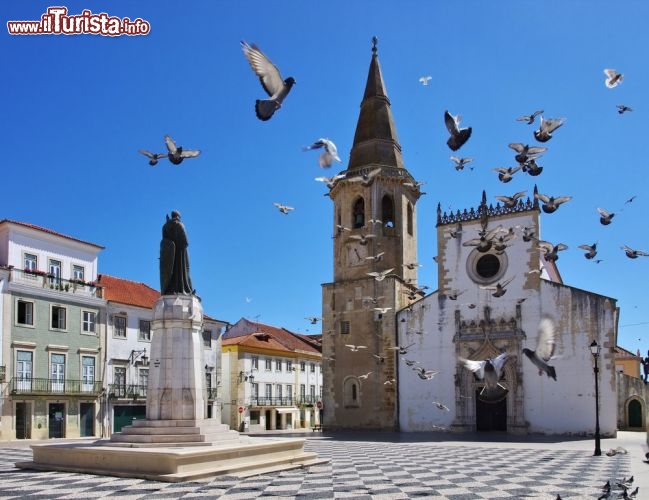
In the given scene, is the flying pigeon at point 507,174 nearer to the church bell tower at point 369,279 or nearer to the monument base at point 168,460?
the monument base at point 168,460

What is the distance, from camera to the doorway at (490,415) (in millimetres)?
34844

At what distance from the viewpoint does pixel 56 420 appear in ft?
107

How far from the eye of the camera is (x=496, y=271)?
3609 cm

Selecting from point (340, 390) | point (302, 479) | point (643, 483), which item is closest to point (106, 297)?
point (340, 390)

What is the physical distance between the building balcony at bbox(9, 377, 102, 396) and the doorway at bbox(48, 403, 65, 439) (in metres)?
0.69

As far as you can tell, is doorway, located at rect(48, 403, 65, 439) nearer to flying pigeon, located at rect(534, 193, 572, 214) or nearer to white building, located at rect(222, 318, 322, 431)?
white building, located at rect(222, 318, 322, 431)

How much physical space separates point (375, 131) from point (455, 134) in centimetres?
2814

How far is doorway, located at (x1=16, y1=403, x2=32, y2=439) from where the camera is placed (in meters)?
30.9

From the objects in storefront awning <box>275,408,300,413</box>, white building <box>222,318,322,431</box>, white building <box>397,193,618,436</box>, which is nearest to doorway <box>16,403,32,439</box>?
white building <box>222,318,322,431</box>

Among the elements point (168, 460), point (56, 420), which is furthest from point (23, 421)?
point (168, 460)

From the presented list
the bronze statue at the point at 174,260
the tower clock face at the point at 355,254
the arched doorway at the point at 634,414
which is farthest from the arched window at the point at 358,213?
the bronze statue at the point at 174,260

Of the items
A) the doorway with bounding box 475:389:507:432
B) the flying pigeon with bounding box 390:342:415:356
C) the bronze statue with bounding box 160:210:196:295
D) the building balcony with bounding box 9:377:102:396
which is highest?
the bronze statue with bounding box 160:210:196:295

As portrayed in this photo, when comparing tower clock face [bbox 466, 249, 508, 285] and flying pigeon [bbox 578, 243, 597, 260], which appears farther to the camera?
tower clock face [bbox 466, 249, 508, 285]

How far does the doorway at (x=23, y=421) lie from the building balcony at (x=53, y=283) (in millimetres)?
5630
